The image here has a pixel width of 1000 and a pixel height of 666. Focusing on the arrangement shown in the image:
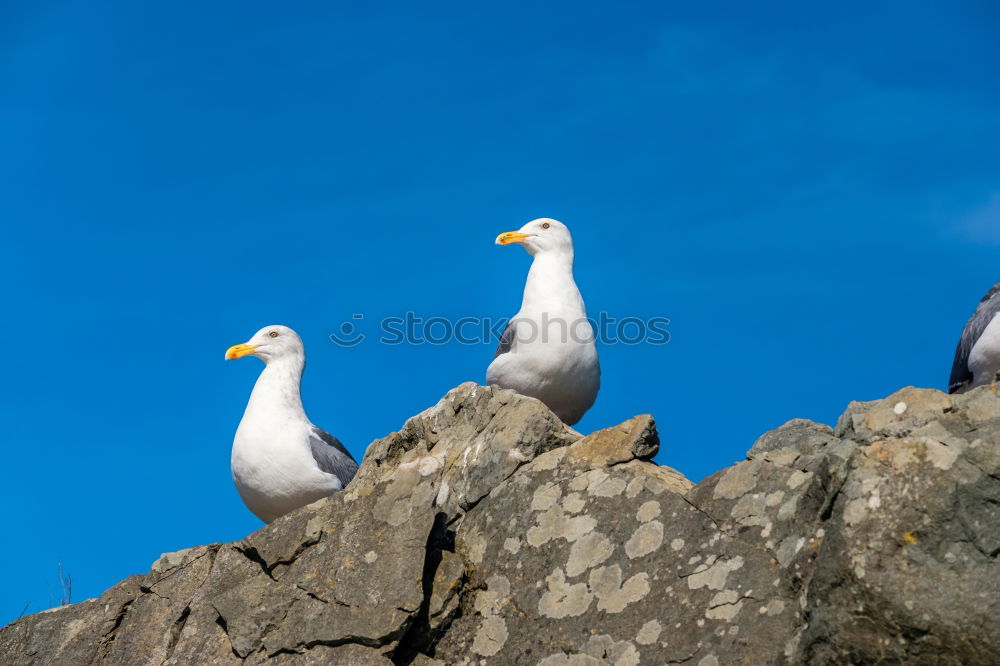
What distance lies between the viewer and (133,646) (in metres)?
8.73

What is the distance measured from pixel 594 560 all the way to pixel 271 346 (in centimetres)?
564

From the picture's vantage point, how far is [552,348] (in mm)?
11789

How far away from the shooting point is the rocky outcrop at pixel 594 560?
6109 mm

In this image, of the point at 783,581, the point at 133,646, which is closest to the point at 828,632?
the point at 783,581

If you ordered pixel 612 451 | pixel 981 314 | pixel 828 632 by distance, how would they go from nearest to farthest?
pixel 828 632
pixel 612 451
pixel 981 314

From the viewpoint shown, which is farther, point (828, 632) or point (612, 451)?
point (612, 451)

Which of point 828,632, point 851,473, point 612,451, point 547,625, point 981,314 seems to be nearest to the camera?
point 828,632

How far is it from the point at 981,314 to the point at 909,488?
5.20 m

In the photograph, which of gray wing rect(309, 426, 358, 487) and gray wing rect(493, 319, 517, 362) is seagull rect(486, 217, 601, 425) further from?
gray wing rect(309, 426, 358, 487)

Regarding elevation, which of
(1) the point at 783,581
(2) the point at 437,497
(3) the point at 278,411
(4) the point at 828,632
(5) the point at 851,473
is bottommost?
(4) the point at 828,632

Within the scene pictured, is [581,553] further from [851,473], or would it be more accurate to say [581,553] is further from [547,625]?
[851,473]

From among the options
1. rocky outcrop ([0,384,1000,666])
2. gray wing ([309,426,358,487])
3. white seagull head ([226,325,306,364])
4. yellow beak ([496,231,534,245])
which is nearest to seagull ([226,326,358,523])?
gray wing ([309,426,358,487])

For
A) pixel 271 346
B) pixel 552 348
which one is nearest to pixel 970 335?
pixel 552 348

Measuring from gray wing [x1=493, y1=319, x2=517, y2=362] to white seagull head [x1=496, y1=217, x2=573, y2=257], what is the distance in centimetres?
108
